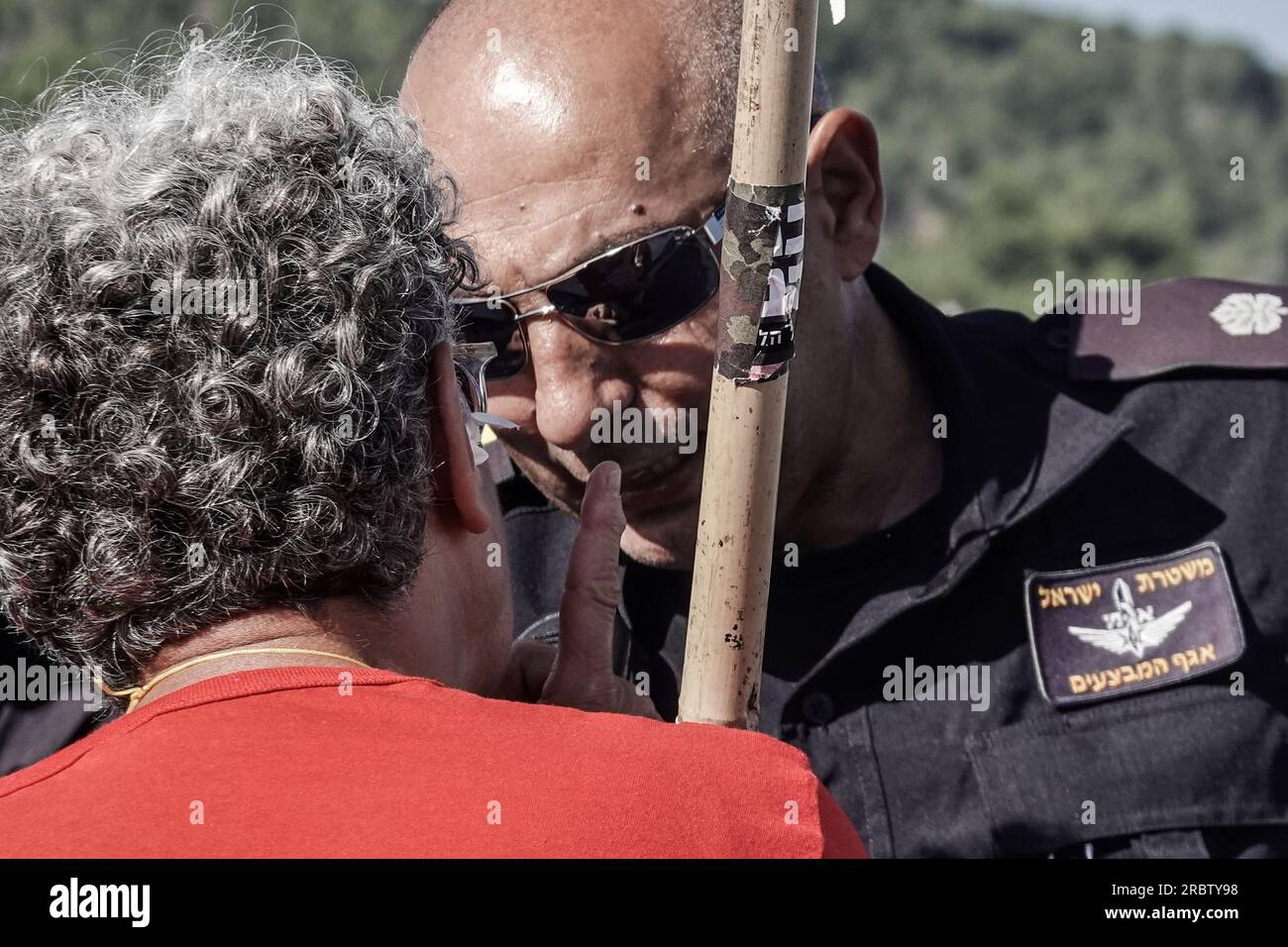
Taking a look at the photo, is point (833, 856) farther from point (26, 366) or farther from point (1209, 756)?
point (1209, 756)

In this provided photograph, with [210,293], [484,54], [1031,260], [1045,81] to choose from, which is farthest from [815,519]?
[1045,81]

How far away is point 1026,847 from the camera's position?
2.54m

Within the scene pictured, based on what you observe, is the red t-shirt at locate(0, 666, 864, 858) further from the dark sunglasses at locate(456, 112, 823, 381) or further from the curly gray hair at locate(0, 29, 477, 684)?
the dark sunglasses at locate(456, 112, 823, 381)

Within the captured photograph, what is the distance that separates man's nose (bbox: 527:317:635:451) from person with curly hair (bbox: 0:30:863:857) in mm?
877

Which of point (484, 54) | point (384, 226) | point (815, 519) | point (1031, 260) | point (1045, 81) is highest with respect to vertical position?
point (1045, 81)

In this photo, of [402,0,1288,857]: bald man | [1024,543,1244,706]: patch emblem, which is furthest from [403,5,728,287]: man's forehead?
[1024,543,1244,706]: patch emblem

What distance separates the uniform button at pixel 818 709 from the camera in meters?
2.69

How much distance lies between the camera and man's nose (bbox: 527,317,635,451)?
2.56 metres

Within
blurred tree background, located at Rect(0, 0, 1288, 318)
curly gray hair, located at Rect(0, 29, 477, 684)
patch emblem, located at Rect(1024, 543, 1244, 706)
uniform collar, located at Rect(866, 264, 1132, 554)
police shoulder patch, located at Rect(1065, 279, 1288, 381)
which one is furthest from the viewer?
blurred tree background, located at Rect(0, 0, 1288, 318)

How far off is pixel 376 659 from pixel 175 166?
55cm

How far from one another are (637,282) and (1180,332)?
1.13 metres

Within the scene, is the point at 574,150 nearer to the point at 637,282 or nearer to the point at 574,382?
the point at 637,282

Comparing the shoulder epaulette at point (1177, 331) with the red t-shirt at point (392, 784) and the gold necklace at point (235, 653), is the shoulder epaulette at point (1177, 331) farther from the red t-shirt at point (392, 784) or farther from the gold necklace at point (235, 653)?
the gold necklace at point (235, 653)

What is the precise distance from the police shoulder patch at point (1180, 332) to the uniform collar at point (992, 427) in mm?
117
